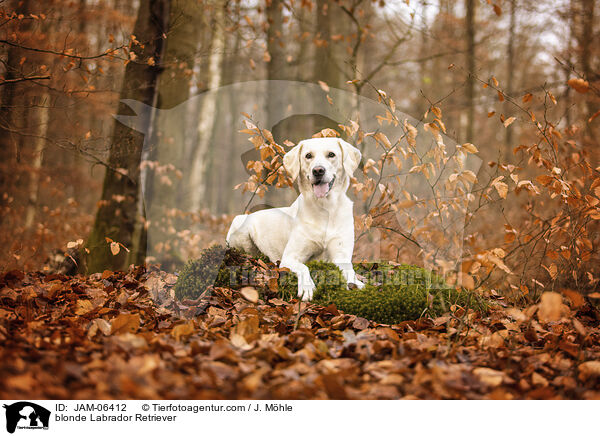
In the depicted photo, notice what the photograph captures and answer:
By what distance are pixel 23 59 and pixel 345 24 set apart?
698cm

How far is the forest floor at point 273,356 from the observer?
172 cm

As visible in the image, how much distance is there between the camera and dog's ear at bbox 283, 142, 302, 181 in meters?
3.70

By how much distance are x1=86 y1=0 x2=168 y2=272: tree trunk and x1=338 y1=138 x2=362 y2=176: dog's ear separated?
345cm

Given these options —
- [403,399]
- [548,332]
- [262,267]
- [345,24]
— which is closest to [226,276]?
[262,267]

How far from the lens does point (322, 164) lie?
3.50 m

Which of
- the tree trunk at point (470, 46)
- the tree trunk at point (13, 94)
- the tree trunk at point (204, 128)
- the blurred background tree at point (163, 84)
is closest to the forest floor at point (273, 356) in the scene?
the blurred background tree at point (163, 84)

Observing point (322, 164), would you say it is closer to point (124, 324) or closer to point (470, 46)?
point (124, 324)

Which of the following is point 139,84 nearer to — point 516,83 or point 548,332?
point 548,332

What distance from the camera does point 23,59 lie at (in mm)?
3936

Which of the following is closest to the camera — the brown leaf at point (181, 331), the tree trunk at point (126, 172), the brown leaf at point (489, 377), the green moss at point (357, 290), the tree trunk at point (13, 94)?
the brown leaf at point (489, 377)

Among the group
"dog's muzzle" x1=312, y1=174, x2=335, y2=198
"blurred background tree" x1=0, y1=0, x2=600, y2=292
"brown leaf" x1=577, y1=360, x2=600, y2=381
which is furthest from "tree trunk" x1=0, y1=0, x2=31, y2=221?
"brown leaf" x1=577, y1=360, x2=600, y2=381
